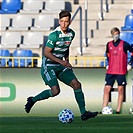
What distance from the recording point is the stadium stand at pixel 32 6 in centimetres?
2325

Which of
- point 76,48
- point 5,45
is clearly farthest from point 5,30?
point 76,48

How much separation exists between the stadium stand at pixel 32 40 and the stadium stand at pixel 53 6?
173 cm

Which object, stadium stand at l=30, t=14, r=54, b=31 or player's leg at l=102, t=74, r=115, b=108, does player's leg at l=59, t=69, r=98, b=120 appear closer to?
player's leg at l=102, t=74, r=115, b=108

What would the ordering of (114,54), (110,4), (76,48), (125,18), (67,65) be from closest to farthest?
(67,65) → (114,54) → (76,48) → (125,18) → (110,4)

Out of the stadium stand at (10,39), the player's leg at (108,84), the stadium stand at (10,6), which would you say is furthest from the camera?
the stadium stand at (10,6)

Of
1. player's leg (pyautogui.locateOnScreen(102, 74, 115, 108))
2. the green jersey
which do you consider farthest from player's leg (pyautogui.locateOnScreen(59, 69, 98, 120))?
player's leg (pyautogui.locateOnScreen(102, 74, 115, 108))

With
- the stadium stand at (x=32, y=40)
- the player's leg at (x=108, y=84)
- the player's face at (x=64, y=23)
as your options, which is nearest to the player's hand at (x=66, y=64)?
the player's face at (x=64, y=23)

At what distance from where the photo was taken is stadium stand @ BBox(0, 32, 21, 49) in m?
21.3

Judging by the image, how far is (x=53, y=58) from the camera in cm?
1122

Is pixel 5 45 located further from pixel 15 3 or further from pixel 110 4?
pixel 110 4

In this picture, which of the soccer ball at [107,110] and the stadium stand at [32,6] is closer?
the soccer ball at [107,110]

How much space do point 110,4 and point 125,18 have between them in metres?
1.78

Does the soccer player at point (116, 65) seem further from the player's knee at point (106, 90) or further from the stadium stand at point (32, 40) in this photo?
the stadium stand at point (32, 40)

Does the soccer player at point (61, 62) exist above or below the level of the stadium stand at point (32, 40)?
below
